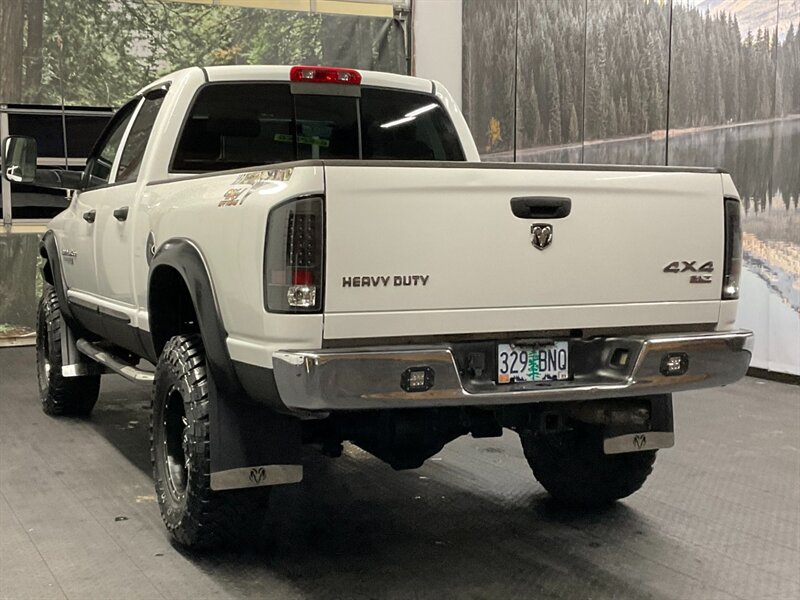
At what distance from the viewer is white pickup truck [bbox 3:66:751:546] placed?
276cm

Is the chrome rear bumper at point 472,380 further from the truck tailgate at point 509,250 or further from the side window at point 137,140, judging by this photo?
the side window at point 137,140

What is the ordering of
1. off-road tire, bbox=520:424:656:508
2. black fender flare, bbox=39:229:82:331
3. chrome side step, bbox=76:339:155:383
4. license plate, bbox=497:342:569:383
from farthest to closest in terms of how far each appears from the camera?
1. black fender flare, bbox=39:229:82:331
2. chrome side step, bbox=76:339:155:383
3. off-road tire, bbox=520:424:656:508
4. license plate, bbox=497:342:569:383

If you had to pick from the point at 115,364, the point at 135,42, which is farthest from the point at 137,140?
the point at 135,42

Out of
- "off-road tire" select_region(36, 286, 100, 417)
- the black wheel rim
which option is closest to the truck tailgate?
the black wheel rim

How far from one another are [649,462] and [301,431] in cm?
155

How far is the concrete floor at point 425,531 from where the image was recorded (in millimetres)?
3275

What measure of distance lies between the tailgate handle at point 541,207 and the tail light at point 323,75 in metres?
1.69

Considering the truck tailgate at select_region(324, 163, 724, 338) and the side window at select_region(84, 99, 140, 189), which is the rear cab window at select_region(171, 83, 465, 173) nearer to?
the side window at select_region(84, 99, 140, 189)

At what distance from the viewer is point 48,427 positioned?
567 centimetres

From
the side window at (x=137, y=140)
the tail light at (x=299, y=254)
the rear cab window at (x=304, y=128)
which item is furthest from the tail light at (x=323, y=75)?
the tail light at (x=299, y=254)

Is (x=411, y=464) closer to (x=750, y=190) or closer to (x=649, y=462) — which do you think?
(x=649, y=462)

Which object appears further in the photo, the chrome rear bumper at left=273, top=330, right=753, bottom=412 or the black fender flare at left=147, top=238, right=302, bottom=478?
the black fender flare at left=147, top=238, right=302, bottom=478

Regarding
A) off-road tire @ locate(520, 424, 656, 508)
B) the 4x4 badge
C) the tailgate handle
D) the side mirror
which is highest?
the side mirror

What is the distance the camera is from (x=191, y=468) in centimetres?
325
